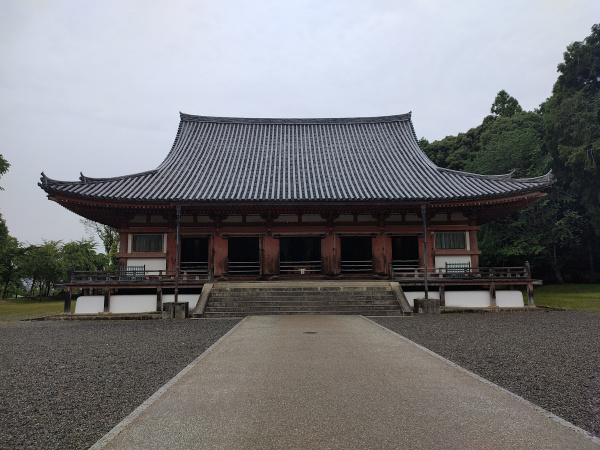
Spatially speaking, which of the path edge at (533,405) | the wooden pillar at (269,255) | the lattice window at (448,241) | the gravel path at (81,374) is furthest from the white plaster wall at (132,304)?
the lattice window at (448,241)

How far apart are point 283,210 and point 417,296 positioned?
7029 millimetres

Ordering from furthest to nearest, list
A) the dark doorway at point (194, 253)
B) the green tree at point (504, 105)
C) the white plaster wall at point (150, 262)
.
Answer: the green tree at point (504, 105)
the dark doorway at point (194, 253)
the white plaster wall at point (150, 262)

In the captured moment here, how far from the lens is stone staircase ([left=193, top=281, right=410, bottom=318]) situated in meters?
14.4

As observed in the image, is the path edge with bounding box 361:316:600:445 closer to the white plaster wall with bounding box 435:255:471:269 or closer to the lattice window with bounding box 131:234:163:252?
the white plaster wall with bounding box 435:255:471:269

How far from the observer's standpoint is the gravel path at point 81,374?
4172 mm

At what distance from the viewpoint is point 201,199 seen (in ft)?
55.4

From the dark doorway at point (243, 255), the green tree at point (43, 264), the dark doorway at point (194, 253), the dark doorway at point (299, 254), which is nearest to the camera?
the dark doorway at point (194, 253)

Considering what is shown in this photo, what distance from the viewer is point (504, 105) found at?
128ft

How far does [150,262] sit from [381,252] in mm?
10997

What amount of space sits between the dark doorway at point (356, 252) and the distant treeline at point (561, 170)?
→ 47.0 feet

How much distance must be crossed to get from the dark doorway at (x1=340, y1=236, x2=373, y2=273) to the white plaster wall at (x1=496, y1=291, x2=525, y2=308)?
5873mm

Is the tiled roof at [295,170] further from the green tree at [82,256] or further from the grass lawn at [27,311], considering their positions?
the green tree at [82,256]

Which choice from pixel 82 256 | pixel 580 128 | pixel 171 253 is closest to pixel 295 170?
pixel 171 253

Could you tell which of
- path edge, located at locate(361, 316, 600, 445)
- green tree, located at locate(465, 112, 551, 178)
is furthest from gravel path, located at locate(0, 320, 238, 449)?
green tree, located at locate(465, 112, 551, 178)
